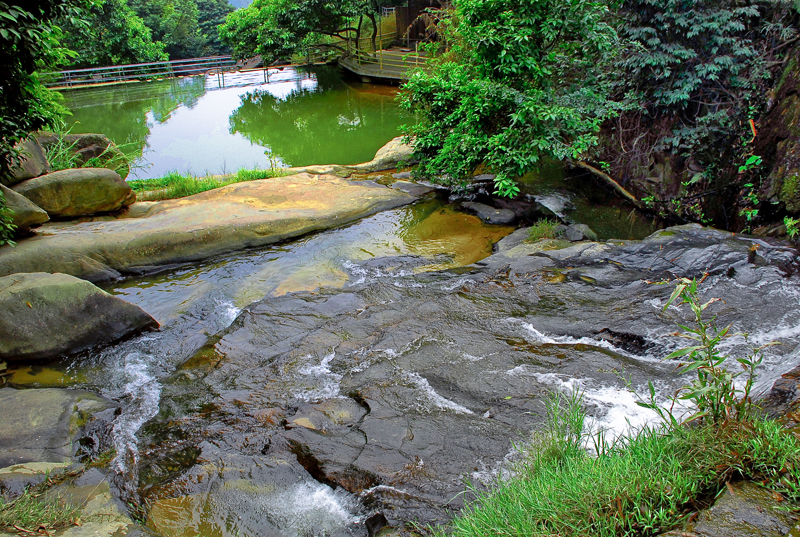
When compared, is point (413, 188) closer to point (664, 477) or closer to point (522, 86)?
point (522, 86)

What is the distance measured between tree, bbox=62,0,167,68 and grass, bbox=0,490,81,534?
28196mm

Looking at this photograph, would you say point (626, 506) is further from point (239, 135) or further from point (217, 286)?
point (239, 135)

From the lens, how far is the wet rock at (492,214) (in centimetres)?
895

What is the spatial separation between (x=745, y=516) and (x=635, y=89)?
26.4 feet

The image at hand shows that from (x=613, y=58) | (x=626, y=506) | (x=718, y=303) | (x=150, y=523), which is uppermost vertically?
(x=613, y=58)

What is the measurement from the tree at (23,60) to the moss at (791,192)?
9400mm

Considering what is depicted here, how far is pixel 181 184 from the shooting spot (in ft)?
33.2

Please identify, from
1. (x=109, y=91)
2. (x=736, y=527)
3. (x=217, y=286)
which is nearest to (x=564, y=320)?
(x=736, y=527)

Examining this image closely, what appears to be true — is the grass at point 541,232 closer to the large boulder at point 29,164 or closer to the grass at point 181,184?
the grass at point 181,184

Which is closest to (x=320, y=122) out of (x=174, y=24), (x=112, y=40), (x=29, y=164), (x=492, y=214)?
(x=492, y=214)

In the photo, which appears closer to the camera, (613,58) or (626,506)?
(626,506)

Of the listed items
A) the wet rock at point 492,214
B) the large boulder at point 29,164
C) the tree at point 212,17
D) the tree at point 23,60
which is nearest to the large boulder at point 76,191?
the large boulder at point 29,164

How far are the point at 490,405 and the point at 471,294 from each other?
223 centimetres

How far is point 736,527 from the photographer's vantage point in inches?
79.7
